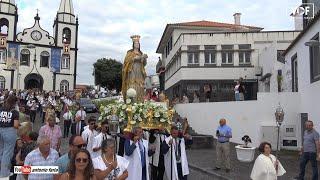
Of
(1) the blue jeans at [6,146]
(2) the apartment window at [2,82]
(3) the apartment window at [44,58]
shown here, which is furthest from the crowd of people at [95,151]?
(3) the apartment window at [44,58]

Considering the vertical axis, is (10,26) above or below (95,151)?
above

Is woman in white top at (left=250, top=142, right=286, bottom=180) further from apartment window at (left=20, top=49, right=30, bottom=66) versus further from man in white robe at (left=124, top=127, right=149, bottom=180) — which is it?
apartment window at (left=20, top=49, right=30, bottom=66)

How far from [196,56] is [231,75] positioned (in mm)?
3313

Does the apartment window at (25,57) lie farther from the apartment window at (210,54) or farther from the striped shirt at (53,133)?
the striped shirt at (53,133)

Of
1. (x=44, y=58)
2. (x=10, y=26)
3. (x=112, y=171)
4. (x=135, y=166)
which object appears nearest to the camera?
(x=112, y=171)

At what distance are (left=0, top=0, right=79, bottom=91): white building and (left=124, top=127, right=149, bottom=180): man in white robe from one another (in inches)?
2175

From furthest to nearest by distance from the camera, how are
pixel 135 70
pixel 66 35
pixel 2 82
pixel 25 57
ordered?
pixel 66 35, pixel 25 57, pixel 2 82, pixel 135 70

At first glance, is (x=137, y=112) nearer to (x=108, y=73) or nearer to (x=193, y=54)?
(x=193, y=54)

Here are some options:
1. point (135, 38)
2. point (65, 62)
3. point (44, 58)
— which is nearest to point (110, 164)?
point (135, 38)

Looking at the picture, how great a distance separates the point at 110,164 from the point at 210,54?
31540mm

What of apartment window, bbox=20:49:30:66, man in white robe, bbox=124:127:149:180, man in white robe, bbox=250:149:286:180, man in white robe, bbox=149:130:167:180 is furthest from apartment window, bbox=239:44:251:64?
apartment window, bbox=20:49:30:66

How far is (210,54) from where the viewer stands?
1457 inches

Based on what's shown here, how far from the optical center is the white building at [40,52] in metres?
62.6

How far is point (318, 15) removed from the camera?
1750cm
